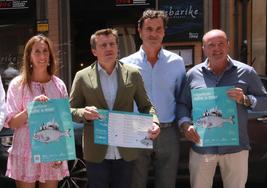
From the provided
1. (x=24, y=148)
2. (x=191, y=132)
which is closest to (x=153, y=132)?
(x=191, y=132)

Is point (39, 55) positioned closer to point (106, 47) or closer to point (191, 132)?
point (106, 47)

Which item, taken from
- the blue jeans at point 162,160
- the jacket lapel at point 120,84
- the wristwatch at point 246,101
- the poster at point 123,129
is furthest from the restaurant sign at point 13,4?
the wristwatch at point 246,101

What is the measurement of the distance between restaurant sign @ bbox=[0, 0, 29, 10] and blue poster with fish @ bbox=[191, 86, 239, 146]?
855cm

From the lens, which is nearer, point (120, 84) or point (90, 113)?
point (90, 113)

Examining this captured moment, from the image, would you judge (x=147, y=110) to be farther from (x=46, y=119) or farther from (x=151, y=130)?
(x=46, y=119)

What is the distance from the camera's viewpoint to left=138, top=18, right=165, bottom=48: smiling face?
14.8 feet

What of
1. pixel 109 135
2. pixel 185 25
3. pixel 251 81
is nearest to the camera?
pixel 109 135

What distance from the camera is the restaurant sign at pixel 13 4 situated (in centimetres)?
1216

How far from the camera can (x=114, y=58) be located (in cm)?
415

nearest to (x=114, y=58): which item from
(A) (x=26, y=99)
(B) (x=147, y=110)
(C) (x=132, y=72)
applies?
(C) (x=132, y=72)

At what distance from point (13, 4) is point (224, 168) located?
8.91 m

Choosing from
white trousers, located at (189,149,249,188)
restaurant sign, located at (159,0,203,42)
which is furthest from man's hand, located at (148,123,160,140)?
restaurant sign, located at (159,0,203,42)

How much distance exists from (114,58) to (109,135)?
1.95 ft

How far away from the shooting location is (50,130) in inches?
164
